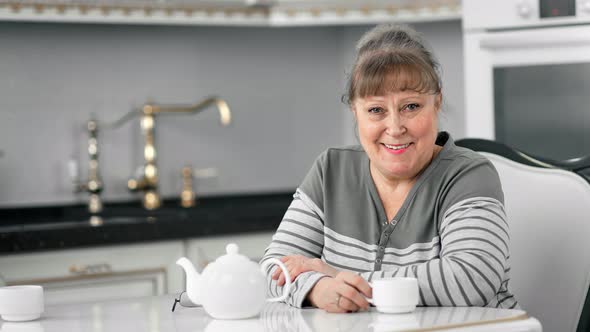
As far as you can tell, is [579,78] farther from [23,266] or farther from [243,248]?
[23,266]

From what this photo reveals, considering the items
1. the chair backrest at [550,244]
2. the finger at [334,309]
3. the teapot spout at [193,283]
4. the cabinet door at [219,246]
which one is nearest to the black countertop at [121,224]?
the cabinet door at [219,246]

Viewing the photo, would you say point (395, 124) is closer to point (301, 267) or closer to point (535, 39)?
point (301, 267)

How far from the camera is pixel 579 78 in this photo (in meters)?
2.74

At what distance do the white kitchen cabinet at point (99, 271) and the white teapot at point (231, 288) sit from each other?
4.48 feet

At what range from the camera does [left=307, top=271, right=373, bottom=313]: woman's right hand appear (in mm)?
1499

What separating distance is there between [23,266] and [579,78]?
173 centimetres

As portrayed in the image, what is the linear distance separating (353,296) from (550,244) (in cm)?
58

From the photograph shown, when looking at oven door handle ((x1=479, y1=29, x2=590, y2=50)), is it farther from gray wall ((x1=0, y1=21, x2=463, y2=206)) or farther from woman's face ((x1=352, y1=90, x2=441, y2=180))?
woman's face ((x1=352, y1=90, x2=441, y2=180))

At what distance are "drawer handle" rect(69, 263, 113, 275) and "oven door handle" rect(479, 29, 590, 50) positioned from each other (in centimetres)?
133

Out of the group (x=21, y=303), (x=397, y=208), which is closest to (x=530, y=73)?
(x=397, y=208)

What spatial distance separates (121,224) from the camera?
282cm

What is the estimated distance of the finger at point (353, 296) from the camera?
1496mm

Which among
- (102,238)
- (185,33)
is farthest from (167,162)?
(102,238)

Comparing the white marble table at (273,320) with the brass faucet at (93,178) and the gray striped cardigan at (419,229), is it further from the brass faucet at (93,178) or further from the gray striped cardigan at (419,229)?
the brass faucet at (93,178)
